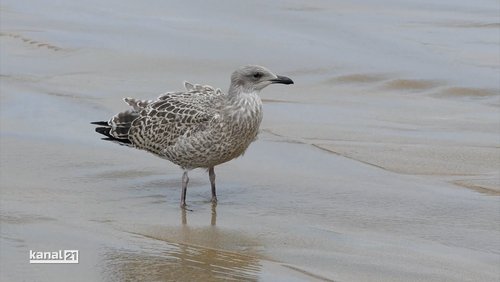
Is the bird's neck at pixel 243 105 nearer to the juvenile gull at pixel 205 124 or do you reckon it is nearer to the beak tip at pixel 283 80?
the juvenile gull at pixel 205 124

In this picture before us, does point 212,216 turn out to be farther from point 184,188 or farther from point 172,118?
point 172,118

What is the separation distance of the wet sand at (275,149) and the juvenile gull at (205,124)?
0.95 ft

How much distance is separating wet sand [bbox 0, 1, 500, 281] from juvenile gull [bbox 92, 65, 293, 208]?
288 millimetres

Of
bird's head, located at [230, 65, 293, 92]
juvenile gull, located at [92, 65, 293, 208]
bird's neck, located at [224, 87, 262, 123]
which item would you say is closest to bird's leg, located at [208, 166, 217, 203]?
juvenile gull, located at [92, 65, 293, 208]

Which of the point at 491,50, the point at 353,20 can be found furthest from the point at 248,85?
the point at 353,20

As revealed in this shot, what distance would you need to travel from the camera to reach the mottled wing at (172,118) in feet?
27.5

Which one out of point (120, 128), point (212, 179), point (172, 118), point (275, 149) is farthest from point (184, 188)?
point (275, 149)

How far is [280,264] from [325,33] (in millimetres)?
7470

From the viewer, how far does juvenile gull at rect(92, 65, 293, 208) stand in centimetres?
823

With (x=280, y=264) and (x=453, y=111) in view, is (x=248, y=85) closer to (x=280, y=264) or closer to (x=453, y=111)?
(x=280, y=264)

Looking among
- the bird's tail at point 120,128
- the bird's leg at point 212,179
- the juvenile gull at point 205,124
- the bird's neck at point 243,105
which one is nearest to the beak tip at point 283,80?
the juvenile gull at point 205,124

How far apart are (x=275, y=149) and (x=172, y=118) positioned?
4.34ft

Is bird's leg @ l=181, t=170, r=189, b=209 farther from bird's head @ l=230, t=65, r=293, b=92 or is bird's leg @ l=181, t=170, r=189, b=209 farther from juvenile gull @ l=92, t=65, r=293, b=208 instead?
bird's head @ l=230, t=65, r=293, b=92

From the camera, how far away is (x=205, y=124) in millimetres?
8305
